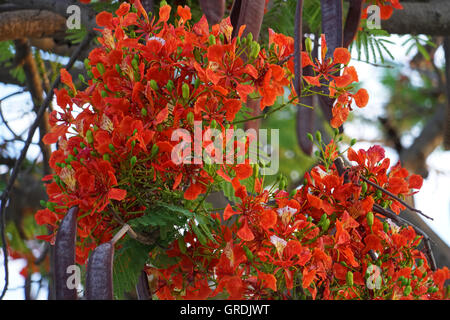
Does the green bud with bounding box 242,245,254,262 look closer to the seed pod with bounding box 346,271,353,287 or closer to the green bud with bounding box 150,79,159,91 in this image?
the seed pod with bounding box 346,271,353,287

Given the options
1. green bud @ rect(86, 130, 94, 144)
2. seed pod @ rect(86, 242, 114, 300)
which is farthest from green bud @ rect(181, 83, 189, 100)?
seed pod @ rect(86, 242, 114, 300)

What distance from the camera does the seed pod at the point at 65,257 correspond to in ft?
1.99

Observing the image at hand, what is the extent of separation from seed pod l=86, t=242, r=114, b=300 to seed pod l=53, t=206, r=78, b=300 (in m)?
0.03

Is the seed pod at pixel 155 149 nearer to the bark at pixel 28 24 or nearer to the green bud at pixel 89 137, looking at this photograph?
the green bud at pixel 89 137

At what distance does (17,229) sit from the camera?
2.01 m

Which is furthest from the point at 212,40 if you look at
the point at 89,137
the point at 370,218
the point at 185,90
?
the point at 370,218

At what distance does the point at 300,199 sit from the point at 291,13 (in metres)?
0.64

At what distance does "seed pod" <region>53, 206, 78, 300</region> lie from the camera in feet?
1.99

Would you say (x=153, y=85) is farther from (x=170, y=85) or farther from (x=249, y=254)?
(x=249, y=254)

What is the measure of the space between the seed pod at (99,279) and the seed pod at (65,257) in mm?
28

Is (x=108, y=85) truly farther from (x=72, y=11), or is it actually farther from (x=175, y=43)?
(x=72, y=11)

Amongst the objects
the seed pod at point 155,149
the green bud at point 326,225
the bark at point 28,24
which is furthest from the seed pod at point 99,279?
the bark at point 28,24

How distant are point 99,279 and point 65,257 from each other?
0.06 m
